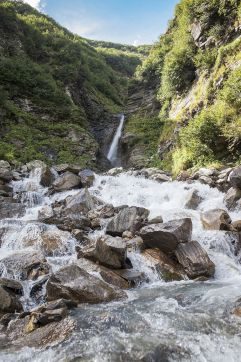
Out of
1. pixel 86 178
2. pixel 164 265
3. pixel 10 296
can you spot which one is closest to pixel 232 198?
pixel 164 265

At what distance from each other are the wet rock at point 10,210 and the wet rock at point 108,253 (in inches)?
261

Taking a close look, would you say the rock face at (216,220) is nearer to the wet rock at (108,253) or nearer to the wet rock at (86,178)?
the wet rock at (108,253)

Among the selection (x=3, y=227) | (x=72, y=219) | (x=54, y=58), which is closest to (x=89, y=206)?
(x=72, y=219)

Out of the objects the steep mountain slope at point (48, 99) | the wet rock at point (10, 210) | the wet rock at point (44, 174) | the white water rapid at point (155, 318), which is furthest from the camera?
the steep mountain slope at point (48, 99)

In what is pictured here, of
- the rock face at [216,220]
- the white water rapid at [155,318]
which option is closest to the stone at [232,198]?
the white water rapid at [155,318]

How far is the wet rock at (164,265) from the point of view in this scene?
39.4 feet

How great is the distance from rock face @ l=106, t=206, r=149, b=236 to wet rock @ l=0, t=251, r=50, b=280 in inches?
141

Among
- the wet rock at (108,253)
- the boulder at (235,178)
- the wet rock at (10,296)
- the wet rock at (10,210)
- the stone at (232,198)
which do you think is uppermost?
the boulder at (235,178)

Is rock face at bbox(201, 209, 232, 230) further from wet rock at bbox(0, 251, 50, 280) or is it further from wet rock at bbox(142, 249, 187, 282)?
wet rock at bbox(0, 251, 50, 280)

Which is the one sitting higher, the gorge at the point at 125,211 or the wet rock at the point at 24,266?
the gorge at the point at 125,211

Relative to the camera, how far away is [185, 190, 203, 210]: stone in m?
18.0

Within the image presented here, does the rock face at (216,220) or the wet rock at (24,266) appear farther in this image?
the rock face at (216,220)

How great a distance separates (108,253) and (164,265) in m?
1.96

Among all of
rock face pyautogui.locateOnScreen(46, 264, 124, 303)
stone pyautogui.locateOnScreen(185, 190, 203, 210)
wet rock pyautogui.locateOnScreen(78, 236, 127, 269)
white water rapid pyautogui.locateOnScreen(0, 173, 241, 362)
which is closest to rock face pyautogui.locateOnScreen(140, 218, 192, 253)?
white water rapid pyautogui.locateOnScreen(0, 173, 241, 362)
